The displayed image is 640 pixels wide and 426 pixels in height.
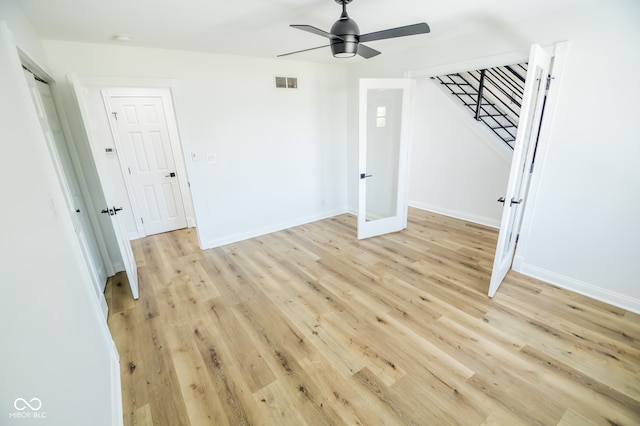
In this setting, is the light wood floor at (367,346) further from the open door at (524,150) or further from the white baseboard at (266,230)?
the white baseboard at (266,230)

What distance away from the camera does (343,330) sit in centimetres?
226

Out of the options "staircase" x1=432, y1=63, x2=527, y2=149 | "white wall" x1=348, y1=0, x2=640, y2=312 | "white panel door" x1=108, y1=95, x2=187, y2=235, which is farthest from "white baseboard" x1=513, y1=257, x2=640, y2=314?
"white panel door" x1=108, y1=95, x2=187, y2=235

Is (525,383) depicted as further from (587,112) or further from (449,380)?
(587,112)

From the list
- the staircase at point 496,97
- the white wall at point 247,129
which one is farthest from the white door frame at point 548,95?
the white wall at point 247,129

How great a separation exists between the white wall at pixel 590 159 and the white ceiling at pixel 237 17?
0.20m

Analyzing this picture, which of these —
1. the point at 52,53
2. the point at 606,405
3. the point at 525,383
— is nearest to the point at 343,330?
the point at 525,383

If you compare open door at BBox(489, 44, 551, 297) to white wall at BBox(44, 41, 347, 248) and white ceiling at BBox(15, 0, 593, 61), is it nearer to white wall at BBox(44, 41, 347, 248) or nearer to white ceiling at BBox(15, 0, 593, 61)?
white ceiling at BBox(15, 0, 593, 61)

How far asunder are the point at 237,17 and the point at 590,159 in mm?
3241

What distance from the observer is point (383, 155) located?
4016 millimetres

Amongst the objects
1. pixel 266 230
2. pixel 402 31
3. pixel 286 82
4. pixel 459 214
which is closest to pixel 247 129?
pixel 286 82

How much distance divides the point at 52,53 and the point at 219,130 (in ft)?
5.41

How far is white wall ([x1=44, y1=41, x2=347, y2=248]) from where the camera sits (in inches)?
120

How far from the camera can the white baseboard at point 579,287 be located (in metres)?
2.36

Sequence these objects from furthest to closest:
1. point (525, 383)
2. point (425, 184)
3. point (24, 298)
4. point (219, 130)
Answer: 1. point (425, 184)
2. point (219, 130)
3. point (525, 383)
4. point (24, 298)
